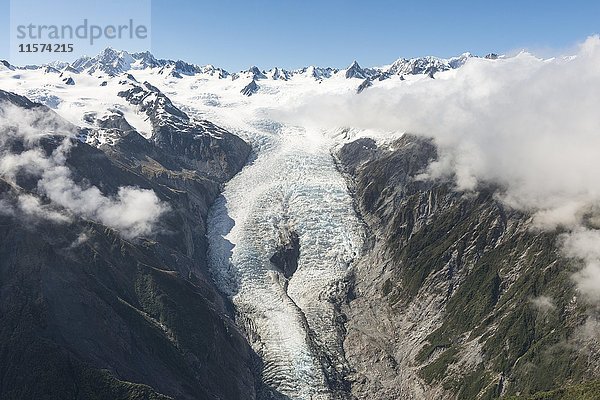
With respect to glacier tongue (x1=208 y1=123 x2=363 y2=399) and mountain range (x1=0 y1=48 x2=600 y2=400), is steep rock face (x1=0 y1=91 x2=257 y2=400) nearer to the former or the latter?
mountain range (x1=0 y1=48 x2=600 y2=400)

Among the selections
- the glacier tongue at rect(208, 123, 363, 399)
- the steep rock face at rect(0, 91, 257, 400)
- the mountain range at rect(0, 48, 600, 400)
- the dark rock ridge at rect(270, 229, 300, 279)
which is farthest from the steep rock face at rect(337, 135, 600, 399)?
the steep rock face at rect(0, 91, 257, 400)

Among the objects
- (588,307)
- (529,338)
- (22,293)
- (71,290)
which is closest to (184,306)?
(71,290)

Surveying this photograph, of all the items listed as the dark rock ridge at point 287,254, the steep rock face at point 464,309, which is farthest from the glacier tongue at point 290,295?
the steep rock face at point 464,309

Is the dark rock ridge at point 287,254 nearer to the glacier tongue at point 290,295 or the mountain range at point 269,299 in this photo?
the mountain range at point 269,299

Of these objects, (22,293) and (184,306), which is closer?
(22,293)

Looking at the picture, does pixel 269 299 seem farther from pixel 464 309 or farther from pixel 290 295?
pixel 464 309

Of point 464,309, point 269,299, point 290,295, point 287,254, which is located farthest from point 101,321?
point 464,309

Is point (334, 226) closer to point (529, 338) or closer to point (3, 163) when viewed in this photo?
point (529, 338)
